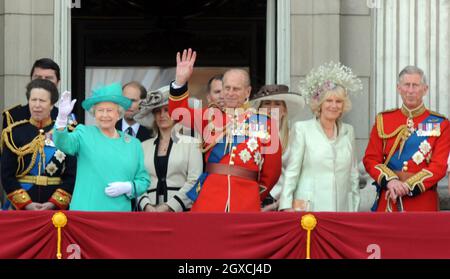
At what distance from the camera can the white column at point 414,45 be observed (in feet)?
46.1

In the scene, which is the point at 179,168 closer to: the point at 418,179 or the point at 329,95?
the point at 329,95

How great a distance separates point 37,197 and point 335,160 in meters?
2.31

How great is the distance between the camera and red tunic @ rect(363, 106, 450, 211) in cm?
1162

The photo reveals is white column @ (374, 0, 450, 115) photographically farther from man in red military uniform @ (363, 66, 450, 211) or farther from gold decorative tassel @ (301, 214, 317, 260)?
gold decorative tassel @ (301, 214, 317, 260)

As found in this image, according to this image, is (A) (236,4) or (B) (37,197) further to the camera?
(A) (236,4)

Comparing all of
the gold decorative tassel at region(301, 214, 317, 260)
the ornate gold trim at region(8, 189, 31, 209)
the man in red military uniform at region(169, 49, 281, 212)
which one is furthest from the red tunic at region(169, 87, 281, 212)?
the ornate gold trim at region(8, 189, 31, 209)

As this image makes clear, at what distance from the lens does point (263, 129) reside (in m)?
11.5

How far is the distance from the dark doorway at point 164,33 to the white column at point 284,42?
2.87 meters

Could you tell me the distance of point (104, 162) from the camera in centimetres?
1107

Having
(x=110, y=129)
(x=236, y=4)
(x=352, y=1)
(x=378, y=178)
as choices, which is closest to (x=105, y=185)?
(x=110, y=129)
